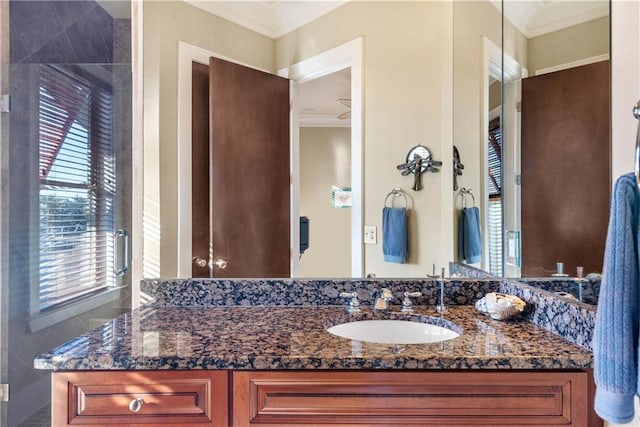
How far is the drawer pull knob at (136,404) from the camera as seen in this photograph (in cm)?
91

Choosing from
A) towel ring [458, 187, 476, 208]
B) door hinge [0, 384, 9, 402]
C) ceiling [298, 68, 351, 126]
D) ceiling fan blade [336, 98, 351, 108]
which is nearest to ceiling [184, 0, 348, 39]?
ceiling [298, 68, 351, 126]

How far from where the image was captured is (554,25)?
111 centimetres

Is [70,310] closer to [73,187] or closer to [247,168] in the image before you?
[73,187]

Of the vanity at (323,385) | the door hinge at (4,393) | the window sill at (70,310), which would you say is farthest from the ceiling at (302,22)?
the door hinge at (4,393)

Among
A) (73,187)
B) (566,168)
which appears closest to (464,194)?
(566,168)

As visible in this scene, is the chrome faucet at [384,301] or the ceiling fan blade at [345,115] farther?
the ceiling fan blade at [345,115]

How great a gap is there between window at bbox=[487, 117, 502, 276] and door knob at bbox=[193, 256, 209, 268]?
1.17m

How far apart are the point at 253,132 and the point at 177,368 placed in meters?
0.97

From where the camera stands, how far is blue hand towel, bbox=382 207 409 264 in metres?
1.49

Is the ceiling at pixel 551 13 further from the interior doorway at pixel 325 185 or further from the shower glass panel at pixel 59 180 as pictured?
the shower glass panel at pixel 59 180

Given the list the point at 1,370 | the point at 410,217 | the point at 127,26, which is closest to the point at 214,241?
the point at 410,217

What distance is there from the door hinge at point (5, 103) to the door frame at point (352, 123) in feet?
4.26

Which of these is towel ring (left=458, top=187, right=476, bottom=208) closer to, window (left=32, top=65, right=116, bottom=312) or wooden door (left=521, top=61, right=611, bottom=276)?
wooden door (left=521, top=61, right=611, bottom=276)

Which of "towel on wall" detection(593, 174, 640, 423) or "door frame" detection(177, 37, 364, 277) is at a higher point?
"door frame" detection(177, 37, 364, 277)
